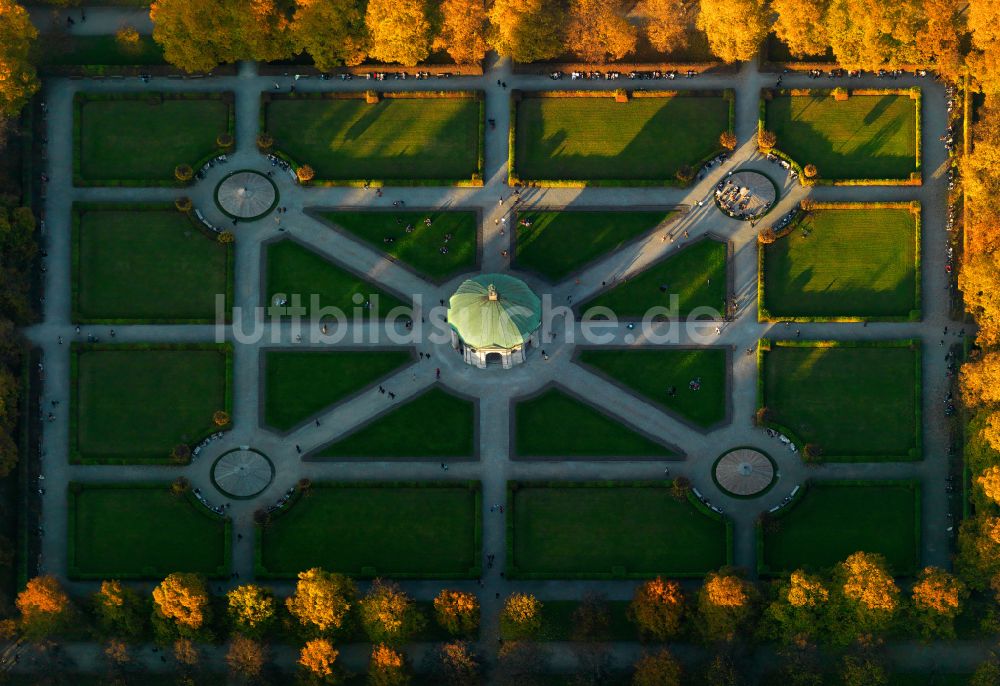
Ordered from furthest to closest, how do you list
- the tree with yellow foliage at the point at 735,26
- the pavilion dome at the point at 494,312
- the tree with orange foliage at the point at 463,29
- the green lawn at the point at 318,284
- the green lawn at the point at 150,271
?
1. the green lawn at the point at 318,284
2. the green lawn at the point at 150,271
3. the tree with yellow foliage at the point at 735,26
4. the tree with orange foliage at the point at 463,29
5. the pavilion dome at the point at 494,312

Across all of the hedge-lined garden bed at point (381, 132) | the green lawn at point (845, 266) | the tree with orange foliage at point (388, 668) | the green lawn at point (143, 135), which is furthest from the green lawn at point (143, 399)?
the green lawn at point (845, 266)

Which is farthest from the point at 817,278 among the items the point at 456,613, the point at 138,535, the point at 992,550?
the point at 138,535

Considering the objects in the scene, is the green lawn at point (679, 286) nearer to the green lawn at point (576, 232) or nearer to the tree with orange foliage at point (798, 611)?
the green lawn at point (576, 232)

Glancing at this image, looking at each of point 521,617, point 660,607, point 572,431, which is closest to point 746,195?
point 572,431

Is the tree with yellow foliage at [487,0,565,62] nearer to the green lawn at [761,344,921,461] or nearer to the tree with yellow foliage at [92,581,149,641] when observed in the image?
the green lawn at [761,344,921,461]

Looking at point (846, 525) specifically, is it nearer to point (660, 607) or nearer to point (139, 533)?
point (660, 607)

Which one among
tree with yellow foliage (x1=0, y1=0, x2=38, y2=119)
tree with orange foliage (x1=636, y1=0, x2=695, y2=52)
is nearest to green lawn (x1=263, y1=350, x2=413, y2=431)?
tree with yellow foliage (x1=0, y1=0, x2=38, y2=119)

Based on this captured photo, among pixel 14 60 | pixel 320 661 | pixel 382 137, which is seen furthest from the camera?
pixel 382 137
